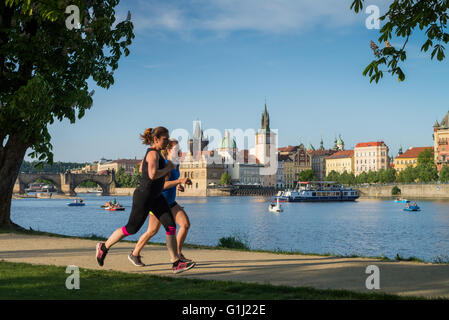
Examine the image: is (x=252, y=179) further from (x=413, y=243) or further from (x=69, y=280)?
(x=69, y=280)

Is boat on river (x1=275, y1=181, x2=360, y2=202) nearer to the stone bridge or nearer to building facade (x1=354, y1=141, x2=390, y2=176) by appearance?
building facade (x1=354, y1=141, x2=390, y2=176)

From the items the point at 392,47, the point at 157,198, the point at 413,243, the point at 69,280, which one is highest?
the point at 392,47

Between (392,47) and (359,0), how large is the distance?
91 centimetres

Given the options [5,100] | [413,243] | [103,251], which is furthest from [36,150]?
[413,243]

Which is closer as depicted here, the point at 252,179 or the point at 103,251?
the point at 103,251

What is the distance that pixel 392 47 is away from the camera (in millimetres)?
8617

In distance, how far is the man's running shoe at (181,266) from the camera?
871cm

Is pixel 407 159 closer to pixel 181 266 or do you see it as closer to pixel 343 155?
pixel 343 155

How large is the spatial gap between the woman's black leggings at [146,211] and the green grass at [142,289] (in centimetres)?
77

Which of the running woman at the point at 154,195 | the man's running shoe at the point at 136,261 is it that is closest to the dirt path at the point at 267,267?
the man's running shoe at the point at 136,261

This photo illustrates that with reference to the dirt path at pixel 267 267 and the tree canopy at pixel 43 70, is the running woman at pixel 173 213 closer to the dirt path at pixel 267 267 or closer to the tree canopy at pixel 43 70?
the dirt path at pixel 267 267

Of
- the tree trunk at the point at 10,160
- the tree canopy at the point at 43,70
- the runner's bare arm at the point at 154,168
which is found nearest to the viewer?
the runner's bare arm at the point at 154,168

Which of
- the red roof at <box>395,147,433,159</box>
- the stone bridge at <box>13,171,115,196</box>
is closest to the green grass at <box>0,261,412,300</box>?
the stone bridge at <box>13,171,115,196</box>

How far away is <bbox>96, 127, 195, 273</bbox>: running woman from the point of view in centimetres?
857
